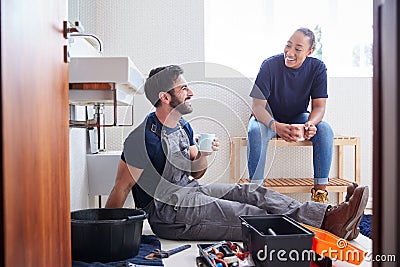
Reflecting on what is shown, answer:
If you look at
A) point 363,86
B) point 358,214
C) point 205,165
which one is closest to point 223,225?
point 205,165

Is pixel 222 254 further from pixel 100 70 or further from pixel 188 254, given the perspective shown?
pixel 100 70

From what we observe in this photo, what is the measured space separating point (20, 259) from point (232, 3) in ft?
10.1

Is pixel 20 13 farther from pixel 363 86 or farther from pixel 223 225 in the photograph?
pixel 363 86

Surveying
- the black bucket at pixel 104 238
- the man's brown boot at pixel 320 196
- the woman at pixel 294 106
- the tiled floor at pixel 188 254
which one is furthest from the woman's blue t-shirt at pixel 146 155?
the man's brown boot at pixel 320 196

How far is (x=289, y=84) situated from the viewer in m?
3.24

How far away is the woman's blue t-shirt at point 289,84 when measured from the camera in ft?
10.6

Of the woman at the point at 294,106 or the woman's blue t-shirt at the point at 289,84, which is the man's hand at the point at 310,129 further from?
the woman's blue t-shirt at the point at 289,84

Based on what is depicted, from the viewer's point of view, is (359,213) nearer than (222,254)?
No

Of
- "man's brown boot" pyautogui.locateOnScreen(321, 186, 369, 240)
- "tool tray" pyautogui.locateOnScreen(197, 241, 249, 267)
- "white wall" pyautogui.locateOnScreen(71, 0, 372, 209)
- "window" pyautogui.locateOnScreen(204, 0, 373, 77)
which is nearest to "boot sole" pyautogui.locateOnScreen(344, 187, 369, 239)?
"man's brown boot" pyautogui.locateOnScreen(321, 186, 369, 240)

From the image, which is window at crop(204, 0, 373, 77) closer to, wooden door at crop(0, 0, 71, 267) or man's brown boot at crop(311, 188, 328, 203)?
man's brown boot at crop(311, 188, 328, 203)

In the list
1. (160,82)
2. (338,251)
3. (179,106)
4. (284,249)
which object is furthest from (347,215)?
(160,82)

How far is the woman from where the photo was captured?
3074mm

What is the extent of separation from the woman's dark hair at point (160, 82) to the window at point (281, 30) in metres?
1.24

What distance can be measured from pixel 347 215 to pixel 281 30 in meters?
1.99
